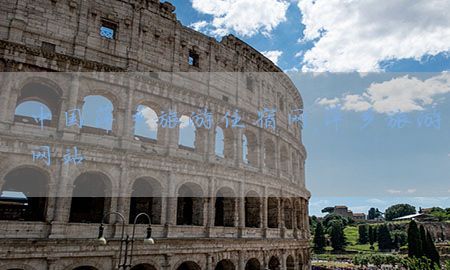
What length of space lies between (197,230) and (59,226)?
593cm

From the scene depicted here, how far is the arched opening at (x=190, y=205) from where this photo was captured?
57.2 feet

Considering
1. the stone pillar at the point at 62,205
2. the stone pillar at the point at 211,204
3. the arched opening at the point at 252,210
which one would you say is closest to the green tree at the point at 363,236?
the arched opening at the point at 252,210

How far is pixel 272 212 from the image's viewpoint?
21.8m

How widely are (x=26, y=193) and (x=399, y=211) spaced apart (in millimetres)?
126428

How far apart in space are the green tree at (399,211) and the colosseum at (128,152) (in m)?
114

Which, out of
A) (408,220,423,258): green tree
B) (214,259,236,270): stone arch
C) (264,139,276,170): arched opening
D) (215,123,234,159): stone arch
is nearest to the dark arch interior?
(214,259,236,270): stone arch

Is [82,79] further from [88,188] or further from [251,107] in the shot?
[251,107]

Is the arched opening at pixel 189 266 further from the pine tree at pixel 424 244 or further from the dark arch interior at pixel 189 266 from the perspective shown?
the pine tree at pixel 424 244

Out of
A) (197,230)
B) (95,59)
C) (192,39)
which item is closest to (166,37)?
(192,39)

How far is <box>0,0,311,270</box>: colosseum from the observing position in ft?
43.8

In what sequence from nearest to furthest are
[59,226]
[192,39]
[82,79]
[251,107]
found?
[59,226] < [82,79] < [192,39] < [251,107]

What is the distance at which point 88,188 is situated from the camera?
17.0 m

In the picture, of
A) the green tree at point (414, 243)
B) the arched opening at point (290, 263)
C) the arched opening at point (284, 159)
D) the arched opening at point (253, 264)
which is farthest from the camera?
the green tree at point (414, 243)

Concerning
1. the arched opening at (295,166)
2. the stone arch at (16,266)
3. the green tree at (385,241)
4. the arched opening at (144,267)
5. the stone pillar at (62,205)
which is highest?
the arched opening at (295,166)
